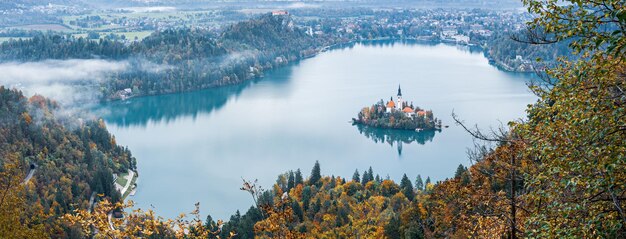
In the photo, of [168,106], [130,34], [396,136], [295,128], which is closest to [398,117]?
[396,136]

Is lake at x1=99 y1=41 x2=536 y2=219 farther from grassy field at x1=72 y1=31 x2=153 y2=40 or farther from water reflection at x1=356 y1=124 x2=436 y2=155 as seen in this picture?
grassy field at x1=72 y1=31 x2=153 y2=40

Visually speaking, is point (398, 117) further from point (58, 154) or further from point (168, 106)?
point (58, 154)

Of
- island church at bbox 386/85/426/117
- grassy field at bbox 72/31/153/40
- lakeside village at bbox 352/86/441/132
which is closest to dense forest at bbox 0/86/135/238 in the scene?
lakeside village at bbox 352/86/441/132

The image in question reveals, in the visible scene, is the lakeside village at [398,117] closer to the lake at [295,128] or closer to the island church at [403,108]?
the island church at [403,108]

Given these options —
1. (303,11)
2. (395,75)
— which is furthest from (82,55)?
(303,11)

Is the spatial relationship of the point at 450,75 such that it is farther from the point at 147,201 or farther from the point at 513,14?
the point at 513,14
